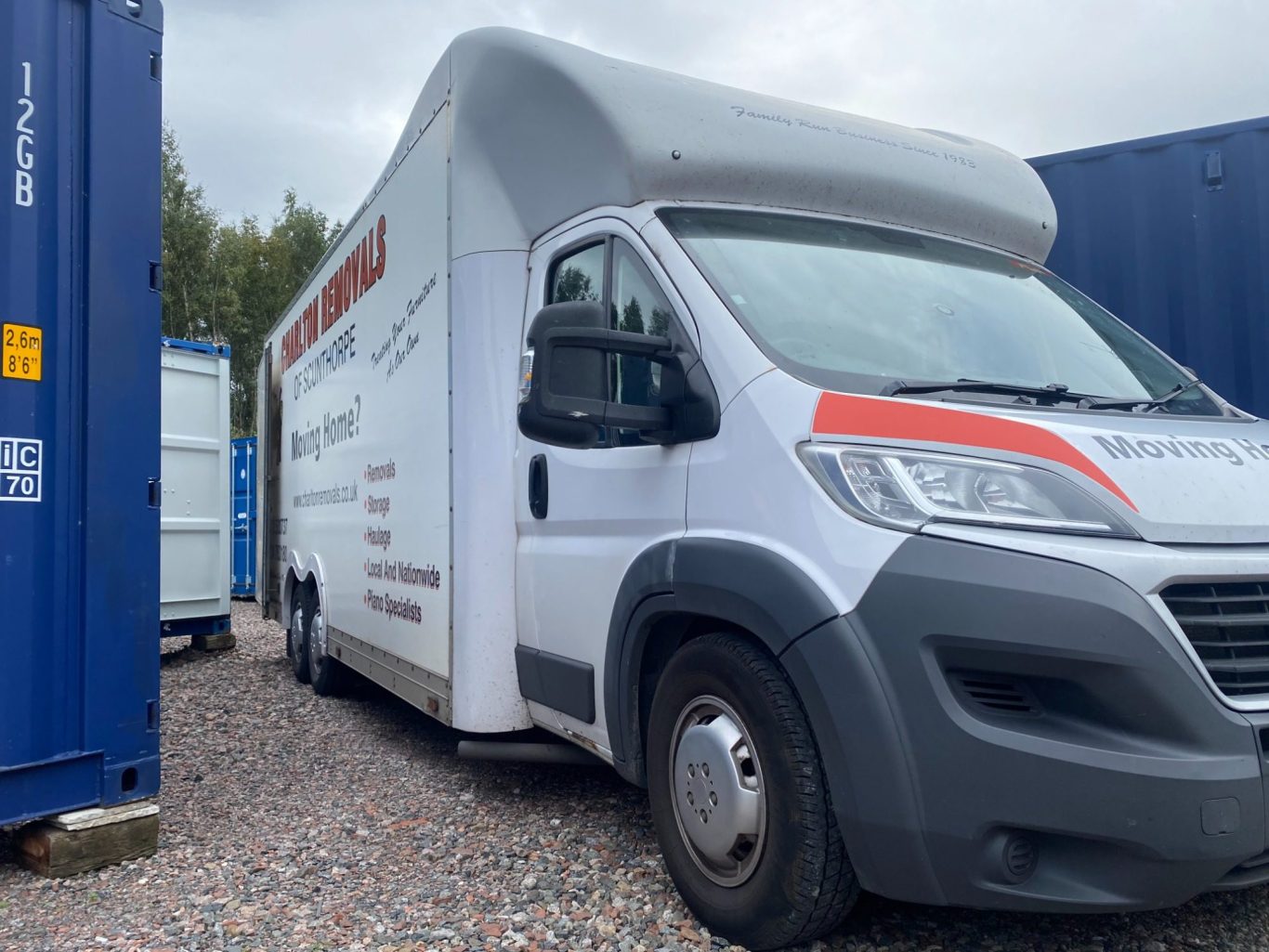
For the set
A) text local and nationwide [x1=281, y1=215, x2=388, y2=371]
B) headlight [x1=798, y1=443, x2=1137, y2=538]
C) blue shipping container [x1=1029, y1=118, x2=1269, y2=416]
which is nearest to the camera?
headlight [x1=798, y1=443, x2=1137, y2=538]

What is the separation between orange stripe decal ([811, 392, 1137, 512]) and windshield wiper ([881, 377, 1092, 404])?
0.44 ft

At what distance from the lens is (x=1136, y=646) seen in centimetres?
202

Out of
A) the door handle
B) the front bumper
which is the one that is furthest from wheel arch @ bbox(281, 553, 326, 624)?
the front bumper

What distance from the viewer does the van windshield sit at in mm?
2756

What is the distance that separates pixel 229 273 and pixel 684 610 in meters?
27.3

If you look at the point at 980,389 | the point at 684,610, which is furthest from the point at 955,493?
the point at 684,610

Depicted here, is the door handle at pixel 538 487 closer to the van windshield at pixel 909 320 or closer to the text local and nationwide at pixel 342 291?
the van windshield at pixel 909 320

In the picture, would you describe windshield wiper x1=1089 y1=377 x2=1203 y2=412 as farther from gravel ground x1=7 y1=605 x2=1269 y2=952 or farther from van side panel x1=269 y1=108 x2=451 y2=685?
van side panel x1=269 y1=108 x2=451 y2=685

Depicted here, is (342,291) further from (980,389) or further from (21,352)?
(980,389)

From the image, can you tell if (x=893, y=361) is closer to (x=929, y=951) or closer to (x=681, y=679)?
(x=681, y=679)

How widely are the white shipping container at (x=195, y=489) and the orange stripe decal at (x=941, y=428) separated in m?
7.45

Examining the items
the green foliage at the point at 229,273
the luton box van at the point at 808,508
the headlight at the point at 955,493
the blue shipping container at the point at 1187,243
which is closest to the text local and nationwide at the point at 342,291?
the luton box van at the point at 808,508

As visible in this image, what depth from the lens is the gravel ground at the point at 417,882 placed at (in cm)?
283

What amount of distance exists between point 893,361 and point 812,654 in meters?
0.91
